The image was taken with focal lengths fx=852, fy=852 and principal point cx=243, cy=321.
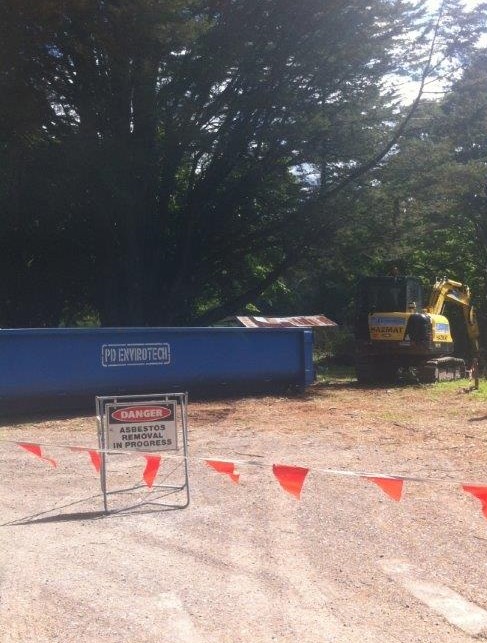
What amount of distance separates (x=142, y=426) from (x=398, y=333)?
1581cm

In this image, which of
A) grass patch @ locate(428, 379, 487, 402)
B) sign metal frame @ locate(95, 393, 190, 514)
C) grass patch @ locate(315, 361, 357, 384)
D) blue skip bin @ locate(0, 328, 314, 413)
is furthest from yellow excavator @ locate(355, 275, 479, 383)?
sign metal frame @ locate(95, 393, 190, 514)

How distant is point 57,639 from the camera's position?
520 centimetres

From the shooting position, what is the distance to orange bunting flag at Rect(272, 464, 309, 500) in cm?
764

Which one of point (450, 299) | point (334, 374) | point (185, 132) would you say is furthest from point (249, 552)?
point (334, 374)

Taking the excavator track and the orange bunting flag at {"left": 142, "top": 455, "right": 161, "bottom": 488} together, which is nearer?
the orange bunting flag at {"left": 142, "top": 455, "right": 161, "bottom": 488}


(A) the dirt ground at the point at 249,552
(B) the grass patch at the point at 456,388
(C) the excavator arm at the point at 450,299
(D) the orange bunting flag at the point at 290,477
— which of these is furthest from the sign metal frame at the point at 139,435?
(C) the excavator arm at the point at 450,299

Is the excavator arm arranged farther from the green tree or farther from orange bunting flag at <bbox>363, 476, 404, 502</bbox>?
orange bunting flag at <bbox>363, 476, 404, 502</bbox>

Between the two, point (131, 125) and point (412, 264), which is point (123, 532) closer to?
point (131, 125)

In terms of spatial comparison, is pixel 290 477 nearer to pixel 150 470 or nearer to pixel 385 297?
pixel 150 470

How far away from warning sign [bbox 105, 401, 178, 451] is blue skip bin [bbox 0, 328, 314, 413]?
806 cm

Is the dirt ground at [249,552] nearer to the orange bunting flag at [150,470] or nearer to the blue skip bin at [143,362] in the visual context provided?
the orange bunting flag at [150,470]

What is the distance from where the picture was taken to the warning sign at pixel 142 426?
8.60 meters

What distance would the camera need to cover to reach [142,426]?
870cm

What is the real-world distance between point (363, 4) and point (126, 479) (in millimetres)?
19144
